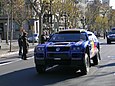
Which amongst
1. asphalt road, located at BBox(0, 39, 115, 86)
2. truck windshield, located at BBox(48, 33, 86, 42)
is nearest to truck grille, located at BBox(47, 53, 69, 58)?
asphalt road, located at BBox(0, 39, 115, 86)

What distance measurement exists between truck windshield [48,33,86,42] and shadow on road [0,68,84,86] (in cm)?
128

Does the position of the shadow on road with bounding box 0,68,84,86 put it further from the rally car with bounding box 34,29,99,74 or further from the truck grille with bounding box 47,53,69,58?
the truck grille with bounding box 47,53,69,58

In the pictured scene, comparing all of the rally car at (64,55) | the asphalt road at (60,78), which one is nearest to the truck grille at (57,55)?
the rally car at (64,55)

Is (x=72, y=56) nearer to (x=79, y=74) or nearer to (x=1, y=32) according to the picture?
(x=79, y=74)

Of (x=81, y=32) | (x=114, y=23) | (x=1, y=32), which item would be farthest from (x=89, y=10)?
(x=81, y=32)

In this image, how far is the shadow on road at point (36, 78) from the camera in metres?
11.8

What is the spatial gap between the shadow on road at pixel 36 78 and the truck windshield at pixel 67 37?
1276mm

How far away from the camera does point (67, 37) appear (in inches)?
588

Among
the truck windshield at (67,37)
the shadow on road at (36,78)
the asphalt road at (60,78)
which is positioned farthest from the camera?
the truck windshield at (67,37)

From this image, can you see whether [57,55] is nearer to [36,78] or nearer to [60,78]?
[60,78]

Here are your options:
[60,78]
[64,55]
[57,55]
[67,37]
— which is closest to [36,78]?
[60,78]

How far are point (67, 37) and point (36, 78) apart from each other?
2690mm

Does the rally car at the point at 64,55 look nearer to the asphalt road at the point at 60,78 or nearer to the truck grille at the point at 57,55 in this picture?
the truck grille at the point at 57,55

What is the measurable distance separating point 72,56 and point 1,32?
68301 mm
